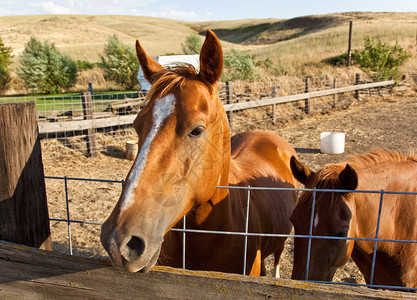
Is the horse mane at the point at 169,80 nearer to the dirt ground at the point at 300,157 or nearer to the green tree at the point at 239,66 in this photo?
the dirt ground at the point at 300,157

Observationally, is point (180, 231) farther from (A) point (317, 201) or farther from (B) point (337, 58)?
(B) point (337, 58)

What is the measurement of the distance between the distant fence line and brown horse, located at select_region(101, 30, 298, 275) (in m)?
3.95

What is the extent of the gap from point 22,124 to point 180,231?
3.32ft

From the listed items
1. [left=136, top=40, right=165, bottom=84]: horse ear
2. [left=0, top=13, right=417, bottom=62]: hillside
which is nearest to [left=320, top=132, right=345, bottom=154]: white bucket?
[left=136, top=40, right=165, bottom=84]: horse ear

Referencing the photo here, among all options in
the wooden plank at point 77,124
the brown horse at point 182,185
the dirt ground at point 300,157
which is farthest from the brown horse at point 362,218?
the wooden plank at point 77,124

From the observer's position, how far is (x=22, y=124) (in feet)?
4.84

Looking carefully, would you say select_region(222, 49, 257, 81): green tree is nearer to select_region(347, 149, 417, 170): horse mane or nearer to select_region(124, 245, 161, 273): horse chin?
select_region(347, 149, 417, 170): horse mane

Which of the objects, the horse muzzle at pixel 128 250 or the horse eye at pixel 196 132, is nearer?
the horse muzzle at pixel 128 250

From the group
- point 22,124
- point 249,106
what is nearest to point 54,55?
point 249,106

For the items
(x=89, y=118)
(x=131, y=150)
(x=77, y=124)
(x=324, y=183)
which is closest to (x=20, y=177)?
(x=324, y=183)

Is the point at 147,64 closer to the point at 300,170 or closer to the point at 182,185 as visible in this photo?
the point at 182,185

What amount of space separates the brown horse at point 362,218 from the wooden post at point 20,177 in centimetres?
157

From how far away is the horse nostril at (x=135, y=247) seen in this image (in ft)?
3.73

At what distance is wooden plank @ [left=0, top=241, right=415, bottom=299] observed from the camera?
4.09 feet
